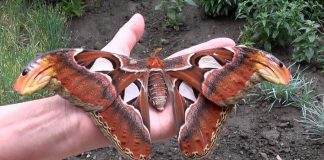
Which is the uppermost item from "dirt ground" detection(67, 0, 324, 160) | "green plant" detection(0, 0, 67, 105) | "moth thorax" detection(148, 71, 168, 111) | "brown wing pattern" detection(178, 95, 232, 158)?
"moth thorax" detection(148, 71, 168, 111)

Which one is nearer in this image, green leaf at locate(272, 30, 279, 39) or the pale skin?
the pale skin

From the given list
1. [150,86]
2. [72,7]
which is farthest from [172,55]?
[72,7]

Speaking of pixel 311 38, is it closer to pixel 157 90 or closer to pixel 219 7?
pixel 219 7

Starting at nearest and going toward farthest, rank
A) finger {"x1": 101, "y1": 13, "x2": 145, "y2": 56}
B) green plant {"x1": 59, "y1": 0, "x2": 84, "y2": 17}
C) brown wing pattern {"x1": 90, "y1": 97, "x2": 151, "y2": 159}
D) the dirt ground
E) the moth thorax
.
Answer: brown wing pattern {"x1": 90, "y1": 97, "x2": 151, "y2": 159} → the moth thorax → finger {"x1": 101, "y1": 13, "x2": 145, "y2": 56} → the dirt ground → green plant {"x1": 59, "y1": 0, "x2": 84, "y2": 17}

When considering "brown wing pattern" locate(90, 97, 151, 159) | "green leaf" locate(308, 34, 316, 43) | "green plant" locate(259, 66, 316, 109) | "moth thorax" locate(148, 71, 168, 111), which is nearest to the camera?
"brown wing pattern" locate(90, 97, 151, 159)

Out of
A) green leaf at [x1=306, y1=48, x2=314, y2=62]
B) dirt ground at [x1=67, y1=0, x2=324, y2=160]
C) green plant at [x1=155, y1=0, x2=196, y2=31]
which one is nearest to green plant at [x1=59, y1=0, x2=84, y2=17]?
dirt ground at [x1=67, y1=0, x2=324, y2=160]

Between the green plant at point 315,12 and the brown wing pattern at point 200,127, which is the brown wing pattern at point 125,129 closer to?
the brown wing pattern at point 200,127

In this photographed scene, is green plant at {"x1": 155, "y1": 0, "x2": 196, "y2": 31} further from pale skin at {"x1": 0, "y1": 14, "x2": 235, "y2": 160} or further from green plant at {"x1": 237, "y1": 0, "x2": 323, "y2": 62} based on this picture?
pale skin at {"x1": 0, "y1": 14, "x2": 235, "y2": 160}

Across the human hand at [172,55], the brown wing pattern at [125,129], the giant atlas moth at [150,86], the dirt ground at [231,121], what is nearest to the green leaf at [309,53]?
the dirt ground at [231,121]
